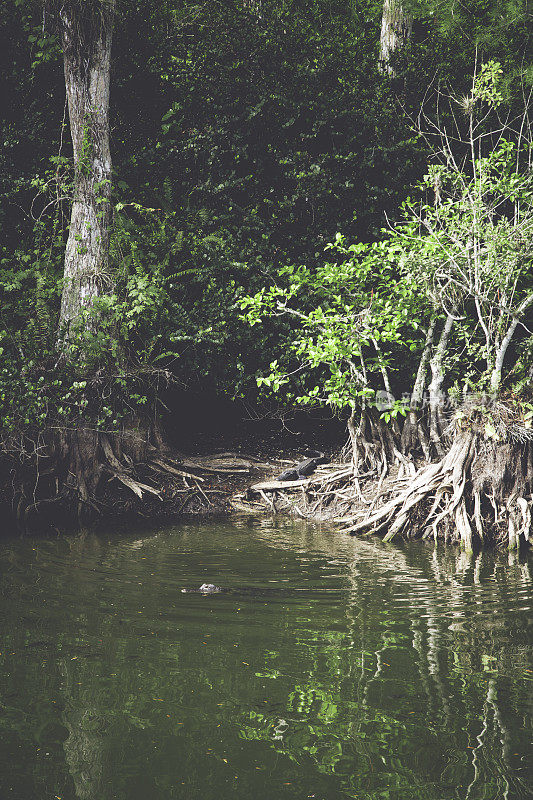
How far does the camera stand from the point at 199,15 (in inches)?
507

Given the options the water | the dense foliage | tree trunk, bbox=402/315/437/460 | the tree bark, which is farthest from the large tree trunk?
the tree bark

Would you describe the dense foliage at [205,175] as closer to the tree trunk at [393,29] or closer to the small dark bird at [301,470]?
the tree trunk at [393,29]

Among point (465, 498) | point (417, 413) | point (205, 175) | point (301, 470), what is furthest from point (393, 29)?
point (465, 498)

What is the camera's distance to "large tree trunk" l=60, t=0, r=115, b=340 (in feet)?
34.6

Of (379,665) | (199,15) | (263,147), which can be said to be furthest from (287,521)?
(199,15)

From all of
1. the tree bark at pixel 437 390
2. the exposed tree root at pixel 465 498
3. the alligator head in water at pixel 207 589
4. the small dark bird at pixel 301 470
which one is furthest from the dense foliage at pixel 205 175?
the alligator head in water at pixel 207 589

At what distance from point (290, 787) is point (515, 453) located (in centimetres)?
625

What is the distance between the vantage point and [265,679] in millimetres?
4430

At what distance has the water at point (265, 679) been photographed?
3.34 metres

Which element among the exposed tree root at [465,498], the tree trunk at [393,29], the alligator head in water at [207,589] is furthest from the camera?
the tree trunk at [393,29]

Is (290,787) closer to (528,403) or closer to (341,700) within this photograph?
(341,700)

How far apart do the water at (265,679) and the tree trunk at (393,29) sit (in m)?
10.5

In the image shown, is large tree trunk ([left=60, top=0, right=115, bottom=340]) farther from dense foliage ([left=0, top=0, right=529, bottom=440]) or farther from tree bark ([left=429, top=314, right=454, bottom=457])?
tree bark ([left=429, top=314, right=454, bottom=457])

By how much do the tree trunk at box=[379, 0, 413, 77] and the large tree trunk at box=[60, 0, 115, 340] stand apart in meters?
5.64
